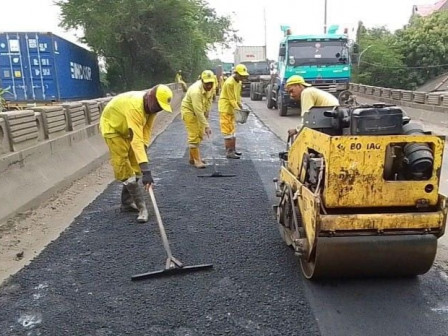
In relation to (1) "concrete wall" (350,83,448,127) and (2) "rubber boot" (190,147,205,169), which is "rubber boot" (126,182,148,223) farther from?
(1) "concrete wall" (350,83,448,127)

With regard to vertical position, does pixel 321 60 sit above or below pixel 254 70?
above

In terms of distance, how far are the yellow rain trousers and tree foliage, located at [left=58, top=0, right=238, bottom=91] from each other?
56.7ft

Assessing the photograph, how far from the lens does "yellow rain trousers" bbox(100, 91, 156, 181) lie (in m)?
4.34

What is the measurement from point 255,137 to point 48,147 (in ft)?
18.2

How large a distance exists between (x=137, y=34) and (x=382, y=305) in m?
20.4

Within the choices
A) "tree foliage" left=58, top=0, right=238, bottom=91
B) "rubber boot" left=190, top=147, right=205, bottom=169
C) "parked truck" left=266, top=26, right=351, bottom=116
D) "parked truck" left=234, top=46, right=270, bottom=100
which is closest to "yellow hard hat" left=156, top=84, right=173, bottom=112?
"rubber boot" left=190, top=147, right=205, bottom=169

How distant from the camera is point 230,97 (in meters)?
7.93

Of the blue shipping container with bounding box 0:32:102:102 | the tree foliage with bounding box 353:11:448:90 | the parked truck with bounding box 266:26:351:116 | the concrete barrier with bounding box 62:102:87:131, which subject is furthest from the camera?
the tree foliage with bounding box 353:11:448:90

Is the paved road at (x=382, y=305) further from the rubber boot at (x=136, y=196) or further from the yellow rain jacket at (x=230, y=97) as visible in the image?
the yellow rain jacket at (x=230, y=97)

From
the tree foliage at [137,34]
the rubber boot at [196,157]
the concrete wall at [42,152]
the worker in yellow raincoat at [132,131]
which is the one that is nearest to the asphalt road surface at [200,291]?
the worker in yellow raincoat at [132,131]

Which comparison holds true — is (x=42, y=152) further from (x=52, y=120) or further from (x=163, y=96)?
(x=163, y=96)

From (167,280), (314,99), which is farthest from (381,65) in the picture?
(167,280)

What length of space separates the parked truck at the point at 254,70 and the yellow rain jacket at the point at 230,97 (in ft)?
21.7

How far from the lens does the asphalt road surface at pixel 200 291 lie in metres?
2.77
